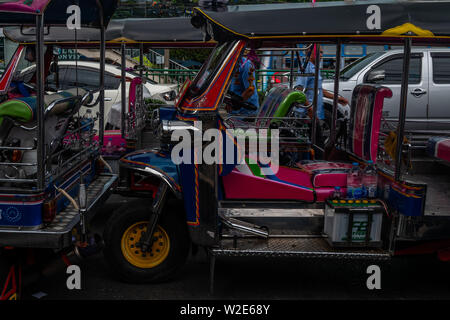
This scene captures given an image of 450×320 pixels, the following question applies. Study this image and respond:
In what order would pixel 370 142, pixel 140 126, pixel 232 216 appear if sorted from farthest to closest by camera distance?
pixel 140 126
pixel 370 142
pixel 232 216

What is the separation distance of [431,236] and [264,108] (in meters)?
3.07

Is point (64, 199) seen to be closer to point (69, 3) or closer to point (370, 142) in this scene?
point (69, 3)

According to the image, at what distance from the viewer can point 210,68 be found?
4.41 m

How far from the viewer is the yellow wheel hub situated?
449cm

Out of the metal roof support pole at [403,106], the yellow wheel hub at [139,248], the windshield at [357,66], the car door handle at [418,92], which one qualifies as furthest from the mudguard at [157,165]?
the car door handle at [418,92]

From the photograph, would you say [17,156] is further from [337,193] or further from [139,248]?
[337,193]

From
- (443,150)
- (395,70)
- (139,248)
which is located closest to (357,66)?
(395,70)

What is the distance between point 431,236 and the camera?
4.23 meters

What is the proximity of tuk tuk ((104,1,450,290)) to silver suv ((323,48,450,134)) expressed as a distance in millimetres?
4906

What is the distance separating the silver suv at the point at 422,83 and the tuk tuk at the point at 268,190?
193 inches

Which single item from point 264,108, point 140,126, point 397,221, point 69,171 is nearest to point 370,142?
point 397,221

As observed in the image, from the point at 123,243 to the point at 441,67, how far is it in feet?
24.1

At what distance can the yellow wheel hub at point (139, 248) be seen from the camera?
4.49 metres

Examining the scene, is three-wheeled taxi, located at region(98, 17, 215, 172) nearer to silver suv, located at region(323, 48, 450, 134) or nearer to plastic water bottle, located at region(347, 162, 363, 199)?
silver suv, located at region(323, 48, 450, 134)
